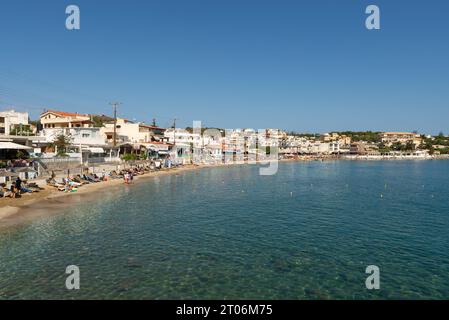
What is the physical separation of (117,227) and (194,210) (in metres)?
8.64

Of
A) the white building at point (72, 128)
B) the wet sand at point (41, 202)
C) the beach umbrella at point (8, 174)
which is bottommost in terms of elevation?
the wet sand at point (41, 202)

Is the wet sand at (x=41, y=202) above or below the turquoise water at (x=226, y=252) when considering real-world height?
above

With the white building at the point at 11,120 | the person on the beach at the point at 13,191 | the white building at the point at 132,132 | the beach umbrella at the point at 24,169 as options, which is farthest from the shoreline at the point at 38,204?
the white building at the point at 132,132

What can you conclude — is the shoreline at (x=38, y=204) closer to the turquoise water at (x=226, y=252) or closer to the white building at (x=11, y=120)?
the turquoise water at (x=226, y=252)

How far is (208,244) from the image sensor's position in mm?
19766

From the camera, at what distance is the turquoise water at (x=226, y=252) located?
13.7 metres

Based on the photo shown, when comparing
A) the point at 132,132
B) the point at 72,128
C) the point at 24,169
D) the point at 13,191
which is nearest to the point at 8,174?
the point at 24,169

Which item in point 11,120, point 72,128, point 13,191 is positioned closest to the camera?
point 13,191

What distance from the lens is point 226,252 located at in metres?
18.4

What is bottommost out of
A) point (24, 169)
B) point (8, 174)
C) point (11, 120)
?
point (8, 174)

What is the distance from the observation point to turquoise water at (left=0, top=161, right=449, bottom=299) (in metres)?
13.7

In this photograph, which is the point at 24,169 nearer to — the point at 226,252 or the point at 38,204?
the point at 38,204
